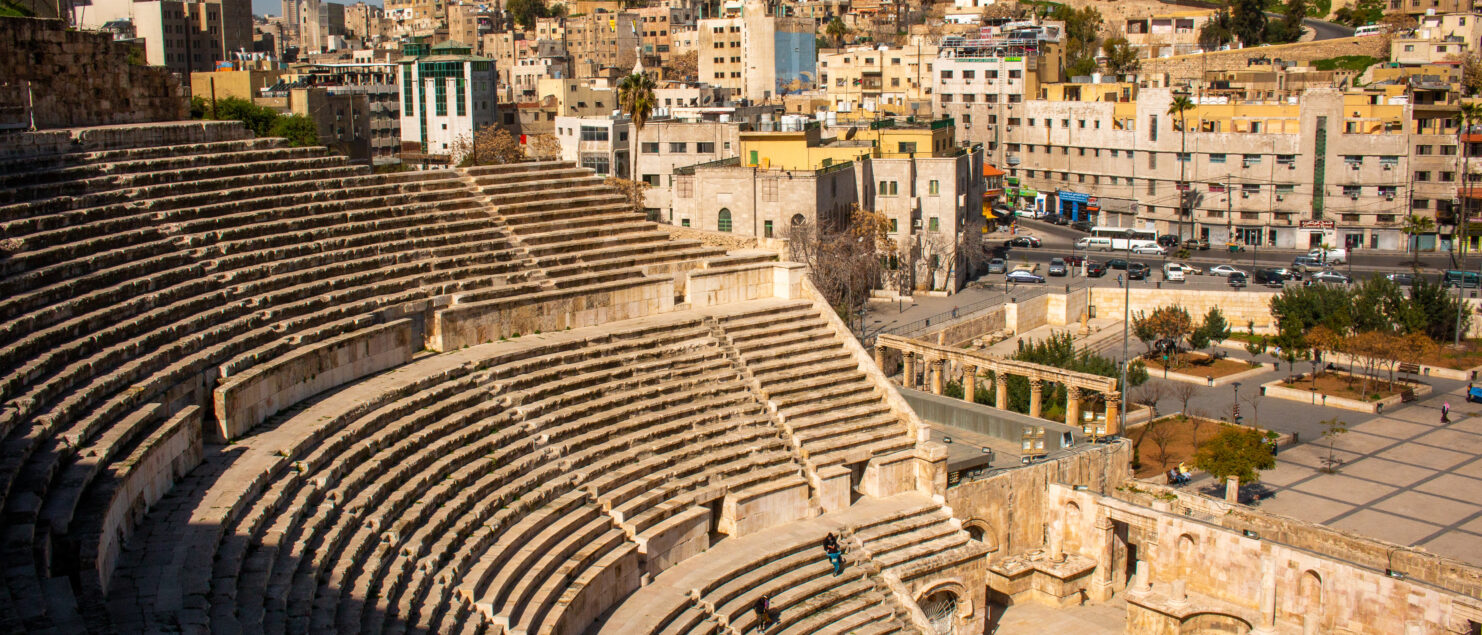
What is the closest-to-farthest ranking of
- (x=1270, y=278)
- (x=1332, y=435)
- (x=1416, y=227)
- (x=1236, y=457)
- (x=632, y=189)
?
(x=1236, y=457), (x=1332, y=435), (x=632, y=189), (x=1270, y=278), (x=1416, y=227)

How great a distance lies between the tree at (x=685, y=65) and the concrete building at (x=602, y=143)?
58.8 metres

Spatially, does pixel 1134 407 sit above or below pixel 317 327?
below

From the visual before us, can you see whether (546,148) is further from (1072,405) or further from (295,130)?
(1072,405)

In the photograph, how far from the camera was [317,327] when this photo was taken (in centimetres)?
2336

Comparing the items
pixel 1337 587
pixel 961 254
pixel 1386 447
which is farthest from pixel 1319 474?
pixel 961 254

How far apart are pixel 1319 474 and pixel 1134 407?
6.04 m

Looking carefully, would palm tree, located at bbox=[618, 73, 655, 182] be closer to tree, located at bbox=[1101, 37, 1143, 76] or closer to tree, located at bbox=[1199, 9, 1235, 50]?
tree, located at bbox=[1101, 37, 1143, 76]

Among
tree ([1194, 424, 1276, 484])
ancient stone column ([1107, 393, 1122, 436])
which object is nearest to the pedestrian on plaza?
tree ([1194, 424, 1276, 484])

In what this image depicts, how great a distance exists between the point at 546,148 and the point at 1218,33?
77416 mm

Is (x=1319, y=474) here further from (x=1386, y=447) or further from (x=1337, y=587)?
(x=1337, y=587)

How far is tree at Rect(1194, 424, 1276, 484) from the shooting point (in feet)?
110

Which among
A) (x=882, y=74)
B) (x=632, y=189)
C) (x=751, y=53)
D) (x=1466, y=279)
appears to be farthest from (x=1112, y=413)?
(x=751, y=53)

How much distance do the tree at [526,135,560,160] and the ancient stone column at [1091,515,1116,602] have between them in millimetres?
37902

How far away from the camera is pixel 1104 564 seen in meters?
29.9
